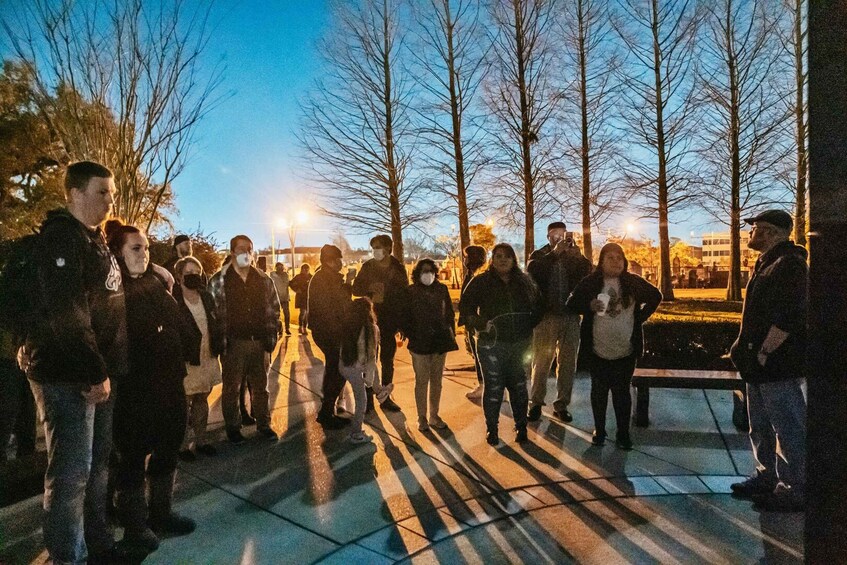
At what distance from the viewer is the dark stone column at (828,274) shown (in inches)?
68.4

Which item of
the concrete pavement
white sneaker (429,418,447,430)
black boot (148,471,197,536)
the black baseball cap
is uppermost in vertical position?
the black baseball cap

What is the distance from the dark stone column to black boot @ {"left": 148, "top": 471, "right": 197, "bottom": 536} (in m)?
3.06

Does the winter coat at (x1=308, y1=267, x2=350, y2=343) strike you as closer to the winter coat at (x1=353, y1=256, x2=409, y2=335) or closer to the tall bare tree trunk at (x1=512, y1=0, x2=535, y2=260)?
the winter coat at (x1=353, y1=256, x2=409, y2=335)

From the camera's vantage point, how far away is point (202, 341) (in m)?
4.50

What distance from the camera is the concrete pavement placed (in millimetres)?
3072

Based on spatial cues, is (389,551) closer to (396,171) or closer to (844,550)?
(844,550)

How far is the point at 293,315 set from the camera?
64.1ft

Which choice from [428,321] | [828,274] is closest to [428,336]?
[428,321]

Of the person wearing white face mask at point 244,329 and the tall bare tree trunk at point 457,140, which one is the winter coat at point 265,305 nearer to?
the person wearing white face mask at point 244,329

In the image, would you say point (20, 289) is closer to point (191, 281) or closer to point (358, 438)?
point (191, 281)

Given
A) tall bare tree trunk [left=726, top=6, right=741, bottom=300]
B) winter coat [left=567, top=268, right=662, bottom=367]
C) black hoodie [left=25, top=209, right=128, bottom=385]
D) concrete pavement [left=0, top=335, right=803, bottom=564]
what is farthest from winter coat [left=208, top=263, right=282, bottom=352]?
tall bare tree trunk [left=726, top=6, right=741, bottom=300]

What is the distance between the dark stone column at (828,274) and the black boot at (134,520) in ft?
9.95

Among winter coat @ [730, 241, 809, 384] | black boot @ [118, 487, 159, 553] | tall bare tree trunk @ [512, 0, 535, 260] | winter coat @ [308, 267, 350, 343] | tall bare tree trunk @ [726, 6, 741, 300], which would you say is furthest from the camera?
tall bare tree trunk @ [726, 6, 741, 300]

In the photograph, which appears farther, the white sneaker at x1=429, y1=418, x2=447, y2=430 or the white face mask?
the white sneaker at x1=429, y1=418, x2=447, y2=430
